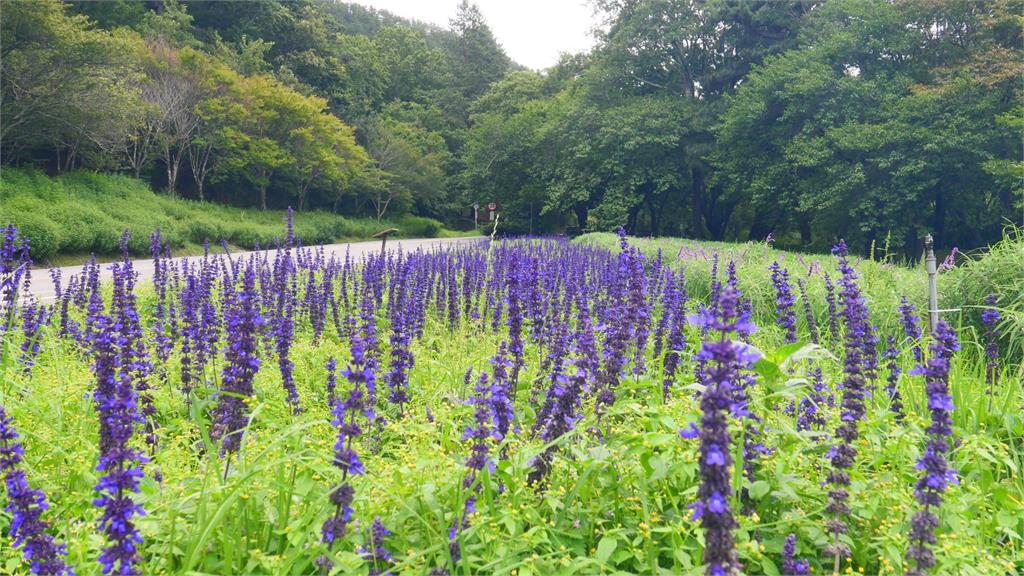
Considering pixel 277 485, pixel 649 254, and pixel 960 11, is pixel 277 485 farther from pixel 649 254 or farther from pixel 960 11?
pixel 960 11

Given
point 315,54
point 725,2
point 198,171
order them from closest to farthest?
point 725,2
point 198,171
point 315,54

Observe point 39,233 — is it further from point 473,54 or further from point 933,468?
point 473,54

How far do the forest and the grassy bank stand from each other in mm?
1574

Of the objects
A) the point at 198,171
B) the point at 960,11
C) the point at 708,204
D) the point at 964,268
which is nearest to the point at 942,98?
the point at 960,11

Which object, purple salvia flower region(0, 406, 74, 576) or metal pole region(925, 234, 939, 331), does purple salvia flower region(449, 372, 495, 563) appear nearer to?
purple salvia flower region(0, 406, 74, 576)

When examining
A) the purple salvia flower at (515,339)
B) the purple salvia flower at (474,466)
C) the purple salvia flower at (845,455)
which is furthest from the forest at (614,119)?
the purple salvia flower at (474,466)

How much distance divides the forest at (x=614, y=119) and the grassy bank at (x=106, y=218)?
1.57 m

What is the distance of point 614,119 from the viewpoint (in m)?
33.9

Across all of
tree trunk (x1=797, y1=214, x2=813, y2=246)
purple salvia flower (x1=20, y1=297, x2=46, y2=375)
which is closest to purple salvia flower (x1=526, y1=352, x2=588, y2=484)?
purple salvia flower (x1=20, y1=297, x2=46, y2=375)

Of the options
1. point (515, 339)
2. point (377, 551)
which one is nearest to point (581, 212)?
point (515, 339)

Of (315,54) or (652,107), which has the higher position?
(315,54)

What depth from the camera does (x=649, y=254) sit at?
14328mm

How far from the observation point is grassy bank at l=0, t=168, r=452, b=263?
18328mm

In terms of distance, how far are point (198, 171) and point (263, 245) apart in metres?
8.32
